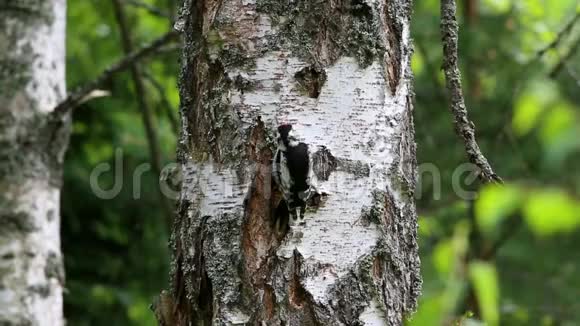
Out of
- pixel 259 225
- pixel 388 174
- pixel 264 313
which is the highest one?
pixel 388 174

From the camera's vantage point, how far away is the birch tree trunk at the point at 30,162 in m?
2.79

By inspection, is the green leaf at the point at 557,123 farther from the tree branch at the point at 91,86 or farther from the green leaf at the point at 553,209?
the tree branch at the point at 91,86

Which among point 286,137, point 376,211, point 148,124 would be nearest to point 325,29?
point 286,137

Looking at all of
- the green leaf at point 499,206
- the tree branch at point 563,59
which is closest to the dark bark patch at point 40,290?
the tree branch at point 563,59

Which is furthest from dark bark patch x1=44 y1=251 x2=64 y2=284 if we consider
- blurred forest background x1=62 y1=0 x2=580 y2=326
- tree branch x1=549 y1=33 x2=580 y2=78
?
tree branch x1=549 y1=33 x2=580 y2=78

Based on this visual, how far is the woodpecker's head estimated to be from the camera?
1.56m

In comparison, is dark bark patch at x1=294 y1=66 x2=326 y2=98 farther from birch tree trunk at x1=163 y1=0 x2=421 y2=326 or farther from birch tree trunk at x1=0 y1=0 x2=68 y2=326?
→ birch tree trunk at x1=0 y1=0 x2=68 y2=326

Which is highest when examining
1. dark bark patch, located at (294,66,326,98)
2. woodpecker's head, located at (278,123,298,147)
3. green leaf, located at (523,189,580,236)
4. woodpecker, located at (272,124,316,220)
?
dark bark patch, located at (294,66,326,98)

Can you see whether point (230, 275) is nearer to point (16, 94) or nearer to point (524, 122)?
point (524, 122)

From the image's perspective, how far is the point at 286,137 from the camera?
157 centimetres

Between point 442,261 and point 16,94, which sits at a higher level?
point 16,94

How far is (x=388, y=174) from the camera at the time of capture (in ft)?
5.40

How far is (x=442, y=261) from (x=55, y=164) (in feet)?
7.03

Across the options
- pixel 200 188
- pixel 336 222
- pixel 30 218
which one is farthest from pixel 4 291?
pixel 336 222
